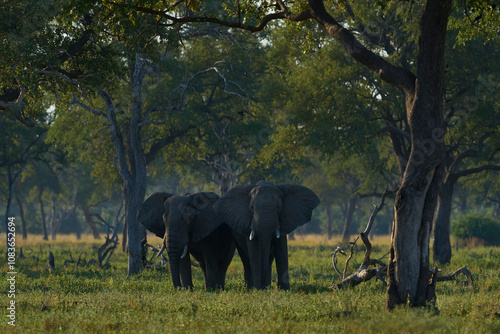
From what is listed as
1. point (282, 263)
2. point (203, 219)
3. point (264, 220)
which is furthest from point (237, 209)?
point (282, 263)

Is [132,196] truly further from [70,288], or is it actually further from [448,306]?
[448,306]

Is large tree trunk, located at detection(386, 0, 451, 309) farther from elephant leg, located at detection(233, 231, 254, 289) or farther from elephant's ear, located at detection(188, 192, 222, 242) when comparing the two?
elephant's ear, located at detection(188, 192, 222, 242)

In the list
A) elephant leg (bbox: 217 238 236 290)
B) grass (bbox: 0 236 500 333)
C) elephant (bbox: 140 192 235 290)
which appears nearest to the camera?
grass (bbox: 0 236 500 333)

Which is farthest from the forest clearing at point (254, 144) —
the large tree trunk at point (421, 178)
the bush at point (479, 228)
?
the bush at point (479, 228)

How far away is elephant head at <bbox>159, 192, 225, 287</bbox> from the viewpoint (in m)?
15.4

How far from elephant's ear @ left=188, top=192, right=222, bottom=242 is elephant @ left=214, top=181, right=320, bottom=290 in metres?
0.38

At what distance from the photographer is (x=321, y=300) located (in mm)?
12039

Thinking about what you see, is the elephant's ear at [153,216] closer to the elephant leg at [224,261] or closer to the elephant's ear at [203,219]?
the elephant's ear at [203,219]

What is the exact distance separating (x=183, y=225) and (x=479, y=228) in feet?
111

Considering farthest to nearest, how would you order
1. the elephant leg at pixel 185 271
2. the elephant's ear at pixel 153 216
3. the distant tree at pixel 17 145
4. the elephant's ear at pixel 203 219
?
the distant tree at pixel 17 145, the elephant's ear at pixel 153 216, the elephant leg at pixel 185 271, the elephant's ear at pixel 203 219

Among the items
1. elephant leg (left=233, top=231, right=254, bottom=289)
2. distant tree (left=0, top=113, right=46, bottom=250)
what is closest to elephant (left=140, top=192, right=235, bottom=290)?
elephant leg (left=233, top=231, right=254, bottom=289)

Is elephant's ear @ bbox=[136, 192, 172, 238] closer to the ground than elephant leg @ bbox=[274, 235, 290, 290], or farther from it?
farther from it

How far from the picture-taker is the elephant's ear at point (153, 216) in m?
17.0

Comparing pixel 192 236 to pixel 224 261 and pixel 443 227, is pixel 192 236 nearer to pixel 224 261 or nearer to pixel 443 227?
pixel 224 261
